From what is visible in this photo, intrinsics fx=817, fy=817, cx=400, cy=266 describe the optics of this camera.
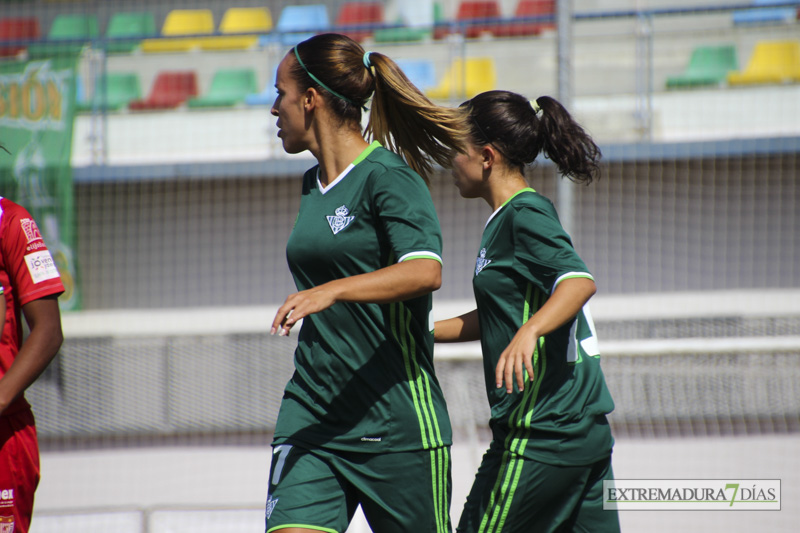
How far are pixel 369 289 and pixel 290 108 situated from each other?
0.70m

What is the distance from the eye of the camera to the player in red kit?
95.4 inches

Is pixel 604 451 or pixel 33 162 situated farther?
pixel 33 162

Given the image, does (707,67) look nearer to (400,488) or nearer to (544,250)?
(544,250)

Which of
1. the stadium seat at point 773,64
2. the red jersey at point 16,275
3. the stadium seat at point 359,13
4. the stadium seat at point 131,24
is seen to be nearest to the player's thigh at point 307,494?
the red jersey at point 16,275

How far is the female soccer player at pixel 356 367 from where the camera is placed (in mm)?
2250

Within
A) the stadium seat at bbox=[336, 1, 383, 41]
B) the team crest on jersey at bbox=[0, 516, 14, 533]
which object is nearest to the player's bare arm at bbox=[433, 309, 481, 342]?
the team crest on jersey at bbox=[0, 516, 14, 533]

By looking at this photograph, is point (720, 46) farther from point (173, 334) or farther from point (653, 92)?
point (173, 334)

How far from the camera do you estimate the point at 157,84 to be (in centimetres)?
1071

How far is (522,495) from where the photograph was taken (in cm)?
239

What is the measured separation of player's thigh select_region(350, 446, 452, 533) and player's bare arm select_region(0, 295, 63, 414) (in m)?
1.01

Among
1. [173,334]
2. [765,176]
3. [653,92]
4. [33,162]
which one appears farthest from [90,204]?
[765,176]

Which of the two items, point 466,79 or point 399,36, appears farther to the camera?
point 399,36

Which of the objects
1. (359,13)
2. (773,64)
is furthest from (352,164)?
(359,13)

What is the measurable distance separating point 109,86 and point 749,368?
27.5 ft
